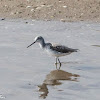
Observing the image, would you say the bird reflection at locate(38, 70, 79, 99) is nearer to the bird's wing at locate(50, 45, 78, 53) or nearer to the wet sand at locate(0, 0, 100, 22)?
the bird's wing at locate(50, 45, 78, 53)

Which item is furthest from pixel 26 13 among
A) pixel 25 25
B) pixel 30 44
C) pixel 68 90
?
pixel 68 90

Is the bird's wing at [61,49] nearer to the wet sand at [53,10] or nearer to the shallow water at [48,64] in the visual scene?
the shallow water at [48,64]

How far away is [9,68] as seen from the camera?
33.9ft

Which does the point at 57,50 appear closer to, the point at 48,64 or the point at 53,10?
the point at 48,64

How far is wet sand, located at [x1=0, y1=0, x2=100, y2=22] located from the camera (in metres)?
15.6

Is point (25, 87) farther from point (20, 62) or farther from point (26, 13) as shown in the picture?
point (26, 13)

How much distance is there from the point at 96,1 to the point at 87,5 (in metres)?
Answer: 0.40

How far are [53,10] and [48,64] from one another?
5.56 meters

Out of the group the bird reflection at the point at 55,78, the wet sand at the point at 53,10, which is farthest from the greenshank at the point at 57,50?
the wet sand at the point at 53,10

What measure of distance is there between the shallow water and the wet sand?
2.43ft

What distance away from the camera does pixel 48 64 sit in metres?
10.8

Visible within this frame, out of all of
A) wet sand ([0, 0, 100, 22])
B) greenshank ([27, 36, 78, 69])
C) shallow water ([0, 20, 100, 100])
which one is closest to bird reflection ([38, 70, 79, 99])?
shallow water ([0, 20, 100, 100])

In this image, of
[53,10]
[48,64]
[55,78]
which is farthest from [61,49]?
[53,10]

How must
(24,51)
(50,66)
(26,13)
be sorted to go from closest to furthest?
(50,66) < (24,51) < (26,13)
